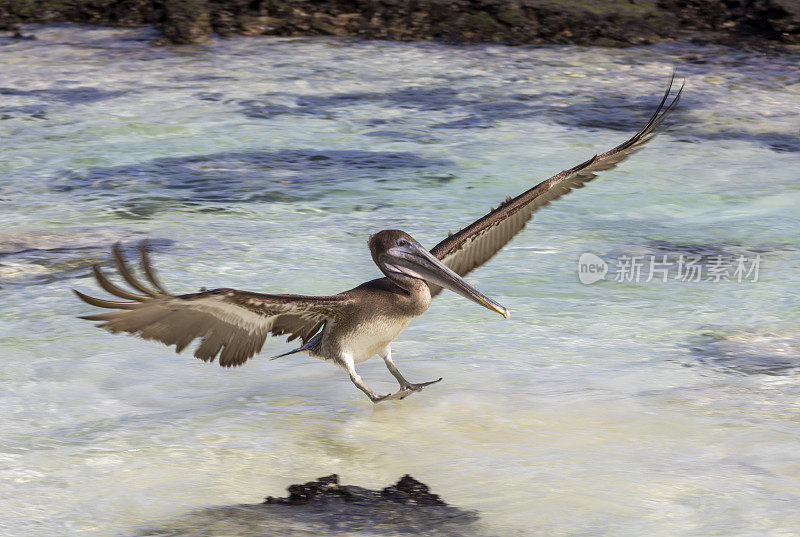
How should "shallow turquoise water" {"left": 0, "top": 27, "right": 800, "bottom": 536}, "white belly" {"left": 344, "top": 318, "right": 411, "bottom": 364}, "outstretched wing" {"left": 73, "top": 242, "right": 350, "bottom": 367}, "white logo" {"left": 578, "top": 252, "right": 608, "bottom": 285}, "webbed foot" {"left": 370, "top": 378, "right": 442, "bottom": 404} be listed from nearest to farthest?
"outstretched wing" {"left": 73, "top": 242, "right": 350, "bottom": 367} < "shallow turquoise water" {"left": 0, "top": 27, "right": 800, "bottom": 536} < "white belly" {"left": 344, "top": 318, "right": 411, "bottom": 364} < "webbed foot" {"left": 370, "top": 378, "right": 442, "bottom": 404} < "white logo" {"left": 578, "top": 252, "right": 608, "bottom": 285}

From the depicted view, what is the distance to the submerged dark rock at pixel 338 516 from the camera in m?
3.85

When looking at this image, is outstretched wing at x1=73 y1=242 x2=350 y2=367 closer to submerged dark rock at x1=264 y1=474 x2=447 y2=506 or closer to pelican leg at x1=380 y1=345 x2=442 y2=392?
pelican leg at x1=380 y1=345 x2=442 y2=392

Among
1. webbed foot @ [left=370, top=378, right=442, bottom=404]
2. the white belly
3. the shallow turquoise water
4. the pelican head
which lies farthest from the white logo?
the white belly

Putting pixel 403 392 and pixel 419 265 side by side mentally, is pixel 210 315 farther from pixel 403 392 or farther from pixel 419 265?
pixel 403 392

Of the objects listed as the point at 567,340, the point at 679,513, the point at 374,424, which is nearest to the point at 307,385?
the point at 374,424

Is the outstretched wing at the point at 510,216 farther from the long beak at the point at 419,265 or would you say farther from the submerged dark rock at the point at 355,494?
the submerged dark rock at the point at 355,494

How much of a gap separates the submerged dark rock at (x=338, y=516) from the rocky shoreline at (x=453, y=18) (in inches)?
376

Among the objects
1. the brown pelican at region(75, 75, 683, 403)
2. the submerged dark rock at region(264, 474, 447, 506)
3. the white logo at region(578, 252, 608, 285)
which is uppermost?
the brown pelican at region(75, 75, 683, 403)

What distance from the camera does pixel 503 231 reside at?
5219 mm

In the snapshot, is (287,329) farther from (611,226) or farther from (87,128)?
(87,128)

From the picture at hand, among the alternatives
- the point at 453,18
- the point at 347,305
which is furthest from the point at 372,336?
the point at 453,18

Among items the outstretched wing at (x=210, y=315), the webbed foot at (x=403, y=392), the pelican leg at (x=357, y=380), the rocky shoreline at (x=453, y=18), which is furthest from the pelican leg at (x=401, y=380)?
the rocky shoreline at (x=453, y=18)

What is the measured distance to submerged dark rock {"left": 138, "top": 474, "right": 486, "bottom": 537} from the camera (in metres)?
3.85

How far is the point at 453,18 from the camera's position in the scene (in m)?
13.2
